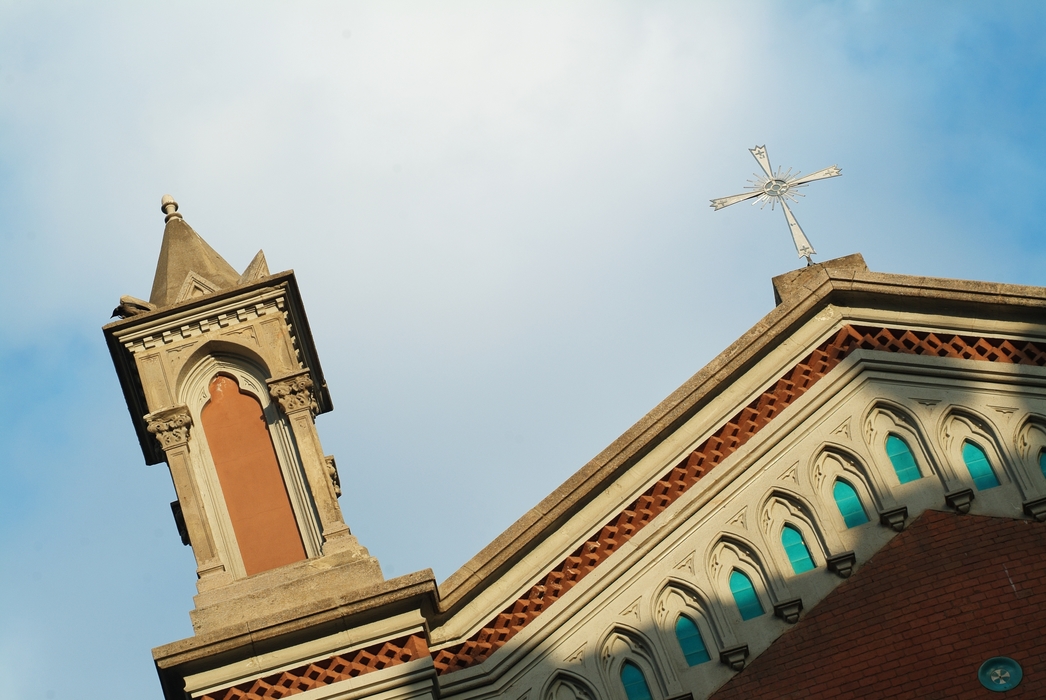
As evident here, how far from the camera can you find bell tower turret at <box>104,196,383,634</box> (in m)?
13.6


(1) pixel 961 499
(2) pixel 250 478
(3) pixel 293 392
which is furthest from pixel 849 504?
(2) pixel 250 478

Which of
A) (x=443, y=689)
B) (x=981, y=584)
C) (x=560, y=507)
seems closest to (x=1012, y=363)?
(x=981, y=584)

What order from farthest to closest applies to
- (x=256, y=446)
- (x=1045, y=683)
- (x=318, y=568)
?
1. (x=256, y=446)
2. (x=318, y=568)
3. (x=1045, y=683)

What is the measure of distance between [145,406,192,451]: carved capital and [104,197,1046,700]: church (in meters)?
0.02

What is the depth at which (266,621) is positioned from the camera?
13.0m

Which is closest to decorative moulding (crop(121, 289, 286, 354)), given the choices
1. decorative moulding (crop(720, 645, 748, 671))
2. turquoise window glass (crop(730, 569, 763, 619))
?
turquoise window glass (crop(730, 569, 763, 619))

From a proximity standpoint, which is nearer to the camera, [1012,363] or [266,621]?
[266,621]

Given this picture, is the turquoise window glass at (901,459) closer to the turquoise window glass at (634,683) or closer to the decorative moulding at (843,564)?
the decorative moulding at (843,564)

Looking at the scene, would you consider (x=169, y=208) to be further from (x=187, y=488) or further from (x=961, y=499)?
(x=961, y=499)

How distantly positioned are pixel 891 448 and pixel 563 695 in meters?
3.68

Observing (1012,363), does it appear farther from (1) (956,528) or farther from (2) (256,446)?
(2) (256,446)

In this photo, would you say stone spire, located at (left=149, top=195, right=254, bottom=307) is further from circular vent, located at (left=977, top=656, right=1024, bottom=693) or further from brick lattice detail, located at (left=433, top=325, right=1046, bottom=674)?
circular vent, located at (left=977, top=656, right=1024, bottom=693)

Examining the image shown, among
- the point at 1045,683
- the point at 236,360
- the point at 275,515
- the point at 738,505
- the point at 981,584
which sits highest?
the point at 236,360

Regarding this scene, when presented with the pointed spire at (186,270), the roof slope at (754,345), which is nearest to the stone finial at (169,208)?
the pointed spire at (186,270)
